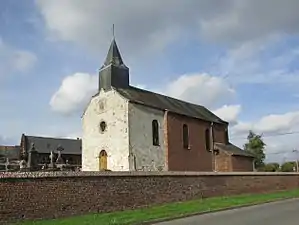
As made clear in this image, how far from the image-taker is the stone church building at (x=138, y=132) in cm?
3428

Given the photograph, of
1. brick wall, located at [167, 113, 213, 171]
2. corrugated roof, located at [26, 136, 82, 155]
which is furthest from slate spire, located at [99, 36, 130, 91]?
corrugated roof, located at [26, 136, 82, 155]

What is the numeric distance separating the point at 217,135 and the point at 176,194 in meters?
20.9

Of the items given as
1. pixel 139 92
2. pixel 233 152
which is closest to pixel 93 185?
pixel 139 92

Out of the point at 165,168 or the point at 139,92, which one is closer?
the point at 165,168

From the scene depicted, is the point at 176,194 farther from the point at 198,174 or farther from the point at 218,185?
the point at 218,185

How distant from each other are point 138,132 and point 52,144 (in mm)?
44897

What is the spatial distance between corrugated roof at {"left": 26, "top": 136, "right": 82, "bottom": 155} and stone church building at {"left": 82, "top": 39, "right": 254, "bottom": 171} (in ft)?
123

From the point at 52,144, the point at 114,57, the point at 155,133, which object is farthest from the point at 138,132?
the point at 52,144

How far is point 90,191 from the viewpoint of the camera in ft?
61.8

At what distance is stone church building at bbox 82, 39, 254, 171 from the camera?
34281mm

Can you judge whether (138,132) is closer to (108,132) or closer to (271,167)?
(108,132)

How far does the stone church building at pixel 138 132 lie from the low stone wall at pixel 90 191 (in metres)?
8.27

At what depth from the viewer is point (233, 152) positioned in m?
42.0

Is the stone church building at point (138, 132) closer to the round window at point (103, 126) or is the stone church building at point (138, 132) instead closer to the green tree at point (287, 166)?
the round window at point (103, 126)
